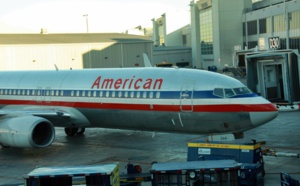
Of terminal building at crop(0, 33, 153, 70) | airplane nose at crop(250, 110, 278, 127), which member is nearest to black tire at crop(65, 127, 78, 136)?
airplane nose at crop(250, 110, 278, 127)

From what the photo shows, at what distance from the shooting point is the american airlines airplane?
17750 millimetres

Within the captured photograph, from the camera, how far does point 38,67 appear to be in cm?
4947

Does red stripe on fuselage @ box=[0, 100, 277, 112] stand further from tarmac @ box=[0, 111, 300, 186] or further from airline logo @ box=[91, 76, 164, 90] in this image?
tarmac @ box=[0, 111, 300, 186]

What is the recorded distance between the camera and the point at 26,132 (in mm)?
19828

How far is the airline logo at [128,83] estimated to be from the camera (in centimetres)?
1980

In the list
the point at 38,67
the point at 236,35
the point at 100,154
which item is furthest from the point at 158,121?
the point at 236,35

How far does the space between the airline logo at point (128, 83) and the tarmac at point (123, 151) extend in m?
3.10

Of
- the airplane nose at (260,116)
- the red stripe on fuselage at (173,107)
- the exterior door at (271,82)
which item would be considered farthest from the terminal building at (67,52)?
the airplane nose at (260,116)

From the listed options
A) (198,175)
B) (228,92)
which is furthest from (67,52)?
(198,175)

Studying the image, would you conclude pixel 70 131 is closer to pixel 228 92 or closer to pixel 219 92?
pixel 219 92

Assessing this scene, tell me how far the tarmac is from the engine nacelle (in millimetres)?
743

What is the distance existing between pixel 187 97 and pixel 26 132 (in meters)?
7.55

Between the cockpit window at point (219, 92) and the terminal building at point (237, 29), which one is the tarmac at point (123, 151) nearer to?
the cockpit window at point (219, 92)

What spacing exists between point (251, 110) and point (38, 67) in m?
36.5
